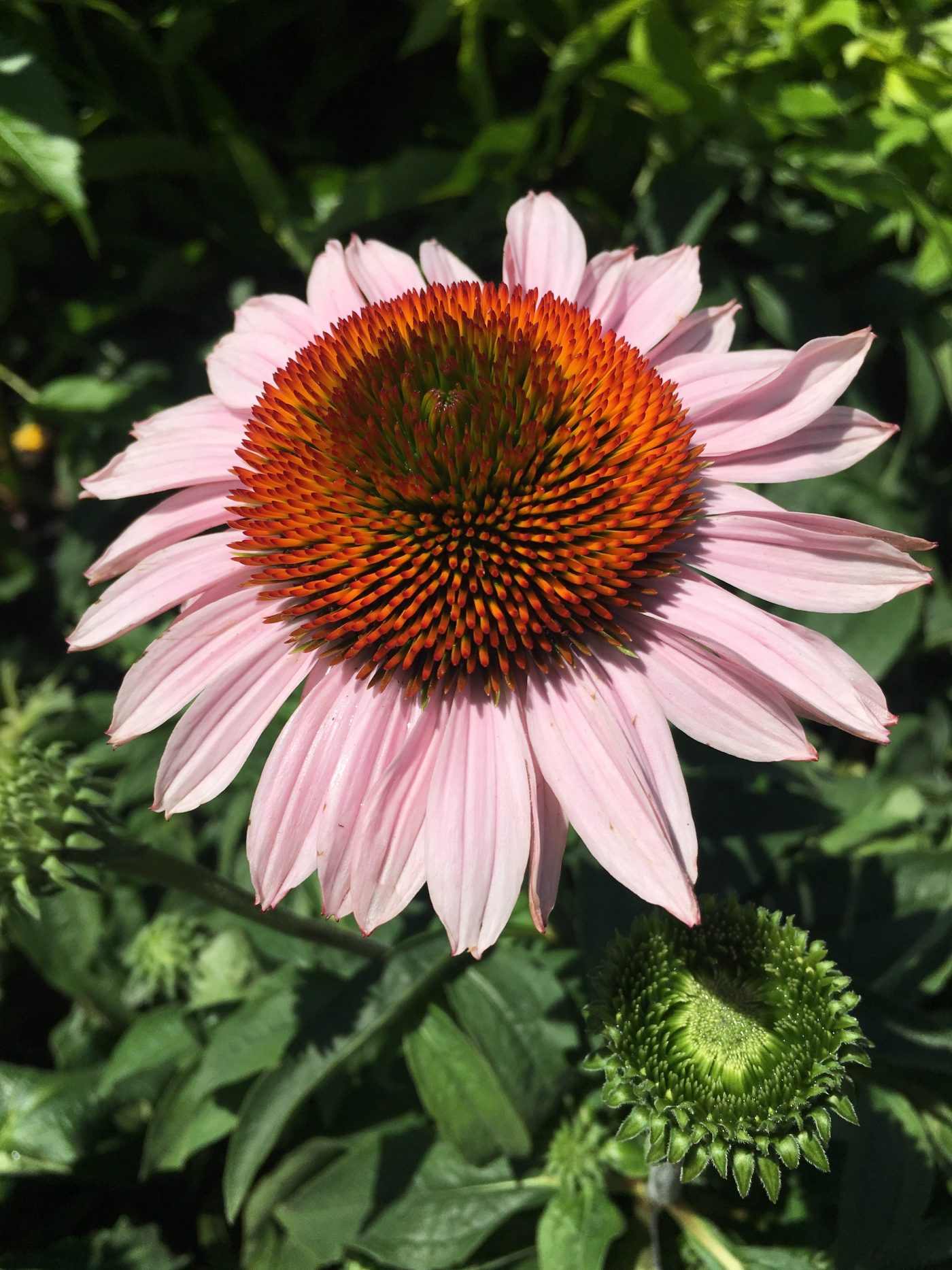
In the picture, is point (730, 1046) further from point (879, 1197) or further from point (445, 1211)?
point (445, 1211)

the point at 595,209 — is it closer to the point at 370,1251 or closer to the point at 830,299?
the point at 830,299

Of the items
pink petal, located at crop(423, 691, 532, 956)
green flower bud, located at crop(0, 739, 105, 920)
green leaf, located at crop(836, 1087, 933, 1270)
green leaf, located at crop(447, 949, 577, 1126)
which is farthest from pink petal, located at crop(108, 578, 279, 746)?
green leaf, located at crop(836, 1087, 933, 1270)

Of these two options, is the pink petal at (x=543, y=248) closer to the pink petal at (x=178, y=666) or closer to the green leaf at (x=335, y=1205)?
the pink petal at (x=178, y=666)

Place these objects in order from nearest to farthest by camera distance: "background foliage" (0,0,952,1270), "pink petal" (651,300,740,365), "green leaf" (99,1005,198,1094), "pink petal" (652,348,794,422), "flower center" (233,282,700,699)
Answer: "flower center" (233,282,700,699), "pink petal" (652,348,794,422), "pink petal" (651,300,740,365), "background foliage" (0,0,952,1270), "green leaf" (99,1005,198,1094)

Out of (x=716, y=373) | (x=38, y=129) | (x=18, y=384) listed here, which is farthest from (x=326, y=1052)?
(x=18, y=384)

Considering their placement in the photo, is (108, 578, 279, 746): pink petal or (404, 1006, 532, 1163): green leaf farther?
(404, 1006, 532, 1163): green leaf

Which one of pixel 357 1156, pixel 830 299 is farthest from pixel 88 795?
pixel 830 299

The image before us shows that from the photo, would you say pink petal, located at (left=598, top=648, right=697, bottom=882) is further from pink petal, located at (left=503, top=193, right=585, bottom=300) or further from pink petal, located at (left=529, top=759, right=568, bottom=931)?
pink petal, located at (left=503, top=193, right=585, bottom=300)
